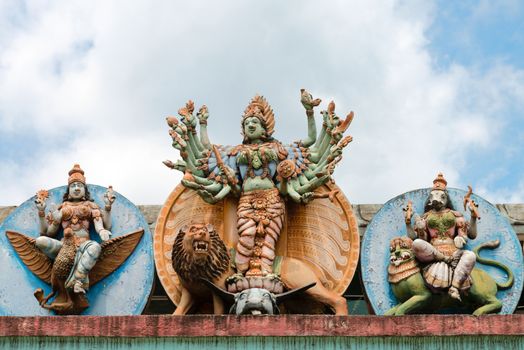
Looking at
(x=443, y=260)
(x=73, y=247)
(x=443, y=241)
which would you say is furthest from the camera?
(x=73, y=247)

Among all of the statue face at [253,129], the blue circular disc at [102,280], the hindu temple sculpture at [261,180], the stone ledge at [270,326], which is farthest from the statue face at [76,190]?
the stone ledge at [270,326]

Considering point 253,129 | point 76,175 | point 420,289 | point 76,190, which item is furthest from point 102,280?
point 420,289

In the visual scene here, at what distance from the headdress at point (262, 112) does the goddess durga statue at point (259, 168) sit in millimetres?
70

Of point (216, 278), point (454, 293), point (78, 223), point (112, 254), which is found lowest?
point (454, 293)

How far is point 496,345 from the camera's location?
38.8ft

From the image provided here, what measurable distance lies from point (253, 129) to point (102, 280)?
2452 mm

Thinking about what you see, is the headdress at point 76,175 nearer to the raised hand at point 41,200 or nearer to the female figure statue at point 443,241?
the raised hand at point 41,200

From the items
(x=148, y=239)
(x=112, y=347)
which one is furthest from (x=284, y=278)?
(x=112, y=347)

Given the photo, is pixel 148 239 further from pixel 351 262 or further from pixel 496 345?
pixel 496 345

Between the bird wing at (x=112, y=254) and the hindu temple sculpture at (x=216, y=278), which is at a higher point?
the bird wing at (x=112, y=254)

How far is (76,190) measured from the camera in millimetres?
15578

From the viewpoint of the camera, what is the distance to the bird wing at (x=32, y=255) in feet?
50.1

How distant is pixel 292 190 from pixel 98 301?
2.53 meters

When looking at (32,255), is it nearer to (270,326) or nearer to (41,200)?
(41,200)
